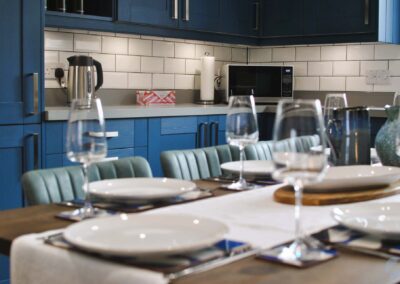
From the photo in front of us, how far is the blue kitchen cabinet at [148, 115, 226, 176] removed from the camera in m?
3.84

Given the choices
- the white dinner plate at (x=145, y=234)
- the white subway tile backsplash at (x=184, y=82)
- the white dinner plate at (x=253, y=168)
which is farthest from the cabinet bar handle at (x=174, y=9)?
the white dinner plate at (x=145, y=234)

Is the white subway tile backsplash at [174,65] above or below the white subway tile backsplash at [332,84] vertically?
above

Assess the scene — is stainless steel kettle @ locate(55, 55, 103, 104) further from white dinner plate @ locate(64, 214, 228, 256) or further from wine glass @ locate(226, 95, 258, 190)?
white dinner plate @ locate(64, 214, 228, 256)

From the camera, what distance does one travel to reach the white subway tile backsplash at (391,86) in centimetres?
450

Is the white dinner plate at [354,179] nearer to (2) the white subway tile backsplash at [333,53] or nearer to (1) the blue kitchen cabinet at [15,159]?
(1) the blue kitchen cabinet at [15,159]

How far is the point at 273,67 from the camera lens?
4.72 meters

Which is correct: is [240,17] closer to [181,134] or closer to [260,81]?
[260,81]

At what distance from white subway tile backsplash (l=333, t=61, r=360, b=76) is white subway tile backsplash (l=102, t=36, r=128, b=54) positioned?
152cm

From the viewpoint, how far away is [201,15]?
447 centimetres

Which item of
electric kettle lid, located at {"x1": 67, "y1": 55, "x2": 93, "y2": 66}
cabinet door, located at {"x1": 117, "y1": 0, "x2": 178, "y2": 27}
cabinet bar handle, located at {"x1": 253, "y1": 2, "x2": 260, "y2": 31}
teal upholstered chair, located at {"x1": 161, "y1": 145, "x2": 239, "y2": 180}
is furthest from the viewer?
cabinet bar handle, located at {"x1": 253, "y1": 2, "x2": 260, "y2": 31}

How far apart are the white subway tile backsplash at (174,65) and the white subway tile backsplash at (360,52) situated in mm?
1166

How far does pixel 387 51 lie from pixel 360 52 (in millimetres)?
196

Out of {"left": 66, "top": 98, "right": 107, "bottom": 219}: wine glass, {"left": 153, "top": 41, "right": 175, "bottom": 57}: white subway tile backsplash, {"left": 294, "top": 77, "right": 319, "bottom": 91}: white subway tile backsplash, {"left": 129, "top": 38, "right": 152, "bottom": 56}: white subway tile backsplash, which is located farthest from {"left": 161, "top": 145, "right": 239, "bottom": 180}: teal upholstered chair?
{"left": 294, "top": 77, "right": 319, "bottom": 91}: white subway tile backsplash

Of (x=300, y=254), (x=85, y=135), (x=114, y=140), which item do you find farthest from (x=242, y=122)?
(x=114, y=140)
